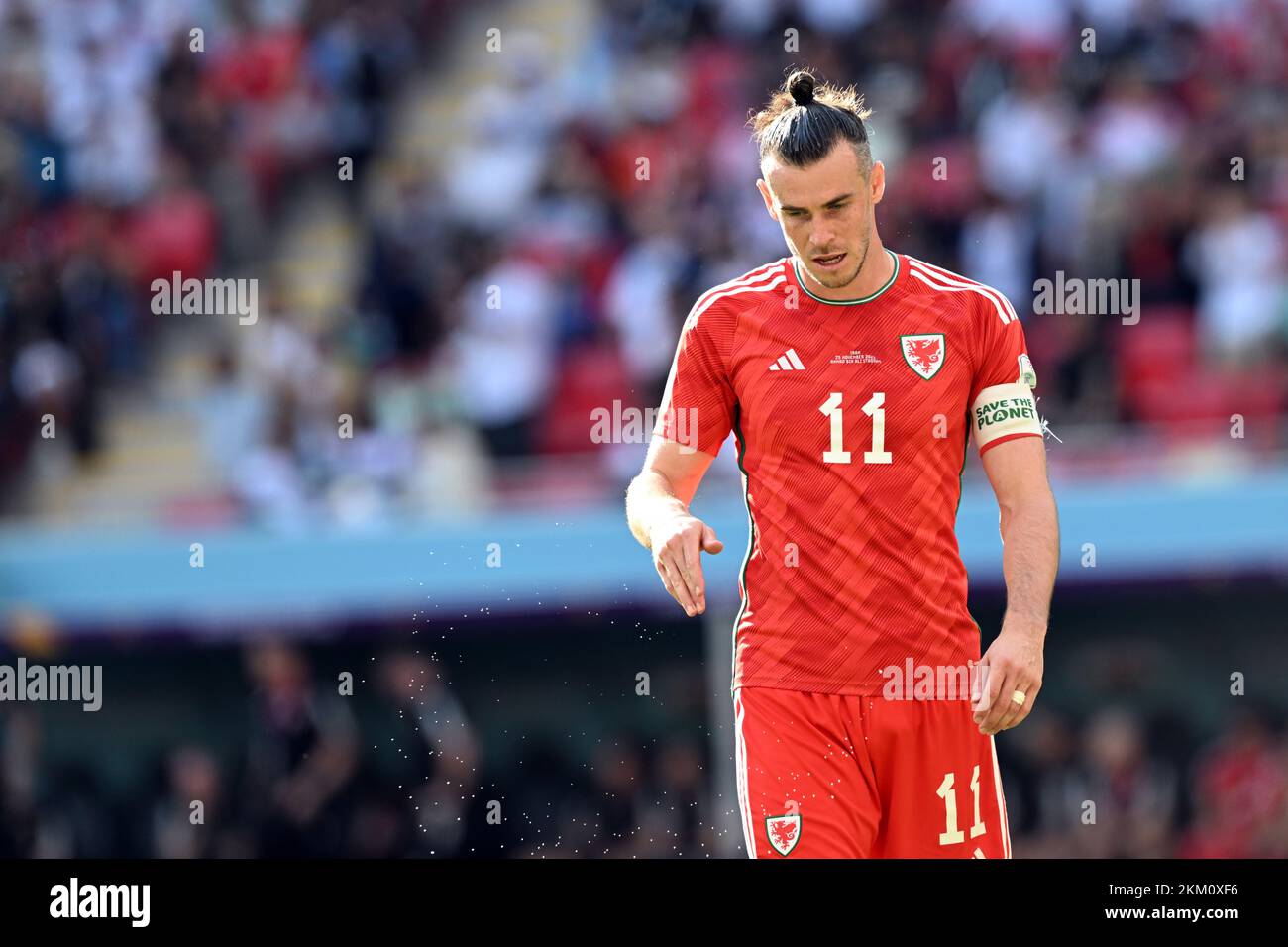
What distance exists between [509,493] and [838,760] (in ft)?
18.0

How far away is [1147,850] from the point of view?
9.27m

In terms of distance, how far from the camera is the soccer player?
4.42m

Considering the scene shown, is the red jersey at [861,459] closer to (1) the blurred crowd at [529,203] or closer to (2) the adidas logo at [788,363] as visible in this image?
(2) the adidas logo at [788,363]

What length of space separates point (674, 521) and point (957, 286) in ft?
3.20

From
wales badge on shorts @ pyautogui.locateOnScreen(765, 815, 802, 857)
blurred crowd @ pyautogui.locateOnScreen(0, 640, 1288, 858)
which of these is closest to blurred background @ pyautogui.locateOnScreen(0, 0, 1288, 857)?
blurred crowd @ pyautogui.locateOnScreen(0, 640, 1288, 858)

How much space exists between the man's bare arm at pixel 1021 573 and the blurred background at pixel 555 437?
445 cm

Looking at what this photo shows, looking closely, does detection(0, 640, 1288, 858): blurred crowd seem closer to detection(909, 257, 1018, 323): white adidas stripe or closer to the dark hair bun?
detection(909, 257, 1018, 323): white adidas stripe

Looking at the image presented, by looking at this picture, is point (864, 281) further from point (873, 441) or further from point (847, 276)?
point (873, 441)

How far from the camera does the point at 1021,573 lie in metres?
4.36

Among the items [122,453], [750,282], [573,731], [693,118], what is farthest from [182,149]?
[750,282]

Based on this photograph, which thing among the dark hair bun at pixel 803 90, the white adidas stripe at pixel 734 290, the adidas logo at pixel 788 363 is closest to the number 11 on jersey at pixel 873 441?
the adidas logo at pixel 788 363

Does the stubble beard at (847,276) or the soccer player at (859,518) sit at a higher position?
the stubble beard at (847,276)

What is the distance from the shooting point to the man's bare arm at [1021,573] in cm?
409

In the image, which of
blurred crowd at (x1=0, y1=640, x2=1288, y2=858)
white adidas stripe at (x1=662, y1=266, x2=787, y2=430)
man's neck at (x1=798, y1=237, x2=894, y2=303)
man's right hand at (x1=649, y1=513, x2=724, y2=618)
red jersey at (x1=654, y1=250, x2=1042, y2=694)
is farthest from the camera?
blurred crowd at (x1=0, y1=640, x2=1288, y2=858)
